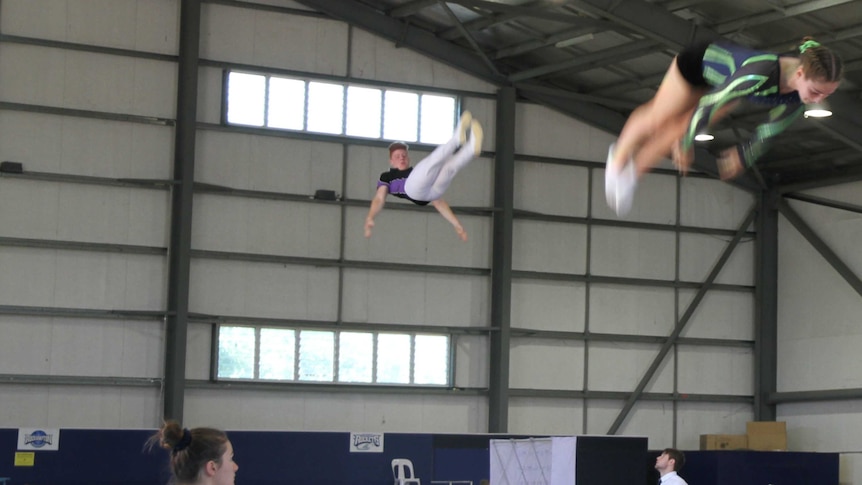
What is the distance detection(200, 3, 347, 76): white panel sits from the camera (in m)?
20.5

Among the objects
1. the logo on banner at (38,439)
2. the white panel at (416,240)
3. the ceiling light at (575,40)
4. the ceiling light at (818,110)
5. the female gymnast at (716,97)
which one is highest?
the ceiling light at (575,40)

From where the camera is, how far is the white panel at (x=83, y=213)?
757 inches

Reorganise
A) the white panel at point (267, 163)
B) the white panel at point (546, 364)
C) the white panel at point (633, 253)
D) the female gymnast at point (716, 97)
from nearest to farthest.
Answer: the female gymnast at point (716, 97) → the white panel at point (267, 163) → the white panel at point (546, 364) → the white panel at point (633, 253)

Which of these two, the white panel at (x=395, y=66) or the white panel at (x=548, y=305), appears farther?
the white panel at (x=548, y=305)

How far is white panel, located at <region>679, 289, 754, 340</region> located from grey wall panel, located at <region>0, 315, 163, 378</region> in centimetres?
1033

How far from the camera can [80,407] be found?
766 inches

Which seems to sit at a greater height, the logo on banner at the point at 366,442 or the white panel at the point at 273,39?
the white panel at the point at 273,39

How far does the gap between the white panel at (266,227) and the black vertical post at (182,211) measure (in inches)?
16.6

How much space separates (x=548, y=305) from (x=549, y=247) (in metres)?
1.08

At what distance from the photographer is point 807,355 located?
78.7 ft

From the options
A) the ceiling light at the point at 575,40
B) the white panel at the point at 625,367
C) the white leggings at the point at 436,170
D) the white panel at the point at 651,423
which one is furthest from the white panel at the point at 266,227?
the white leggings at the point at 436,170

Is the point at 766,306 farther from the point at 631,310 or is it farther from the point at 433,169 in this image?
the point at 433,169

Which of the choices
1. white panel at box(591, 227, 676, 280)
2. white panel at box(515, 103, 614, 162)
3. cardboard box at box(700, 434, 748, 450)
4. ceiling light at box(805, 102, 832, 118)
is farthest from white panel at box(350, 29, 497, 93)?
cardboard box at box(700, 434, 748, 450)

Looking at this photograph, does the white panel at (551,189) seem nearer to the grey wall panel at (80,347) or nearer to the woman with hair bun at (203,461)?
the grey wall panel at (80,347)
